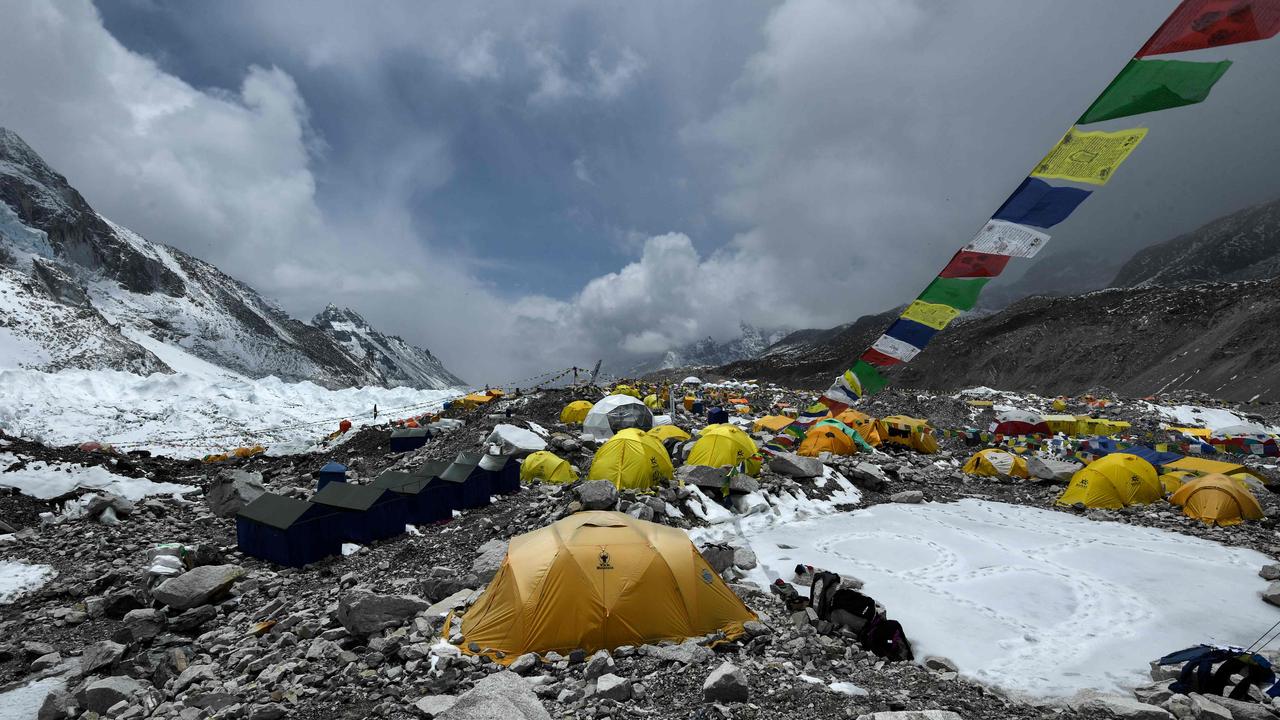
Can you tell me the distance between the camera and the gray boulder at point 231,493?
15.9m

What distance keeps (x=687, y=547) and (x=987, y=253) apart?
5538mm

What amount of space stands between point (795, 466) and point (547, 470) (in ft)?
23.3

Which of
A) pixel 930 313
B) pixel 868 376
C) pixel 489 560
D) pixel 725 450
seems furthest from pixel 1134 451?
pixel 489 560

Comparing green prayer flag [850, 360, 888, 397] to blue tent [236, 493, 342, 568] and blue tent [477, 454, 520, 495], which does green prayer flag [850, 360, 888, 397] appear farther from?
blue tent [236, 493, 342, 568]

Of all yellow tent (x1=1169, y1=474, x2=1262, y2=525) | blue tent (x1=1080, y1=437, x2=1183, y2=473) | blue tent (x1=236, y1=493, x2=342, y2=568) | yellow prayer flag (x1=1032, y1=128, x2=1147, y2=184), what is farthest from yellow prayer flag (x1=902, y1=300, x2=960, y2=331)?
blue tent (x1=1080, y1=437, x2=1183, y2=473)

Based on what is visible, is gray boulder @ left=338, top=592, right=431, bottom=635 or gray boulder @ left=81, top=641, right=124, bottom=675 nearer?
gray boulder @ left=338, top=592, right=431, bottom=635

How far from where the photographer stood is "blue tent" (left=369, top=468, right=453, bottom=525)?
13414 mm

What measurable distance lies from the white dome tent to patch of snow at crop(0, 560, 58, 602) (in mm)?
14668

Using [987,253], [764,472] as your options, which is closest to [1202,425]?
[764,472]

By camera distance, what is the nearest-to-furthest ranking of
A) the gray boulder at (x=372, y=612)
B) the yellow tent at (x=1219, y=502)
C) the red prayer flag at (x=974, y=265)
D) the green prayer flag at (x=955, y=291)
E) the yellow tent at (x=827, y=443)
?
the red prayer flag at (x=974, y=265), the gray boulder at (x=372, y=612), the green prayer flag at (x=955, y=291), the yellow tent at (x=1219, y=502), the yellow tent at (x=827, y=443)

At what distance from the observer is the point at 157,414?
3528cm

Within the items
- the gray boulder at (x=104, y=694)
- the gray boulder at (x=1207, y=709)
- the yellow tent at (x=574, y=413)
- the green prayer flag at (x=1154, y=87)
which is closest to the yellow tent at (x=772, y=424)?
the yellow tent at (x=574, y=413)

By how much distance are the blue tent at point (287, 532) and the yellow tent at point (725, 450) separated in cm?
898

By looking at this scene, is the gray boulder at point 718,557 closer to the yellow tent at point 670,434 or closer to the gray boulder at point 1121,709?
the gray boulder at point 1121,709
